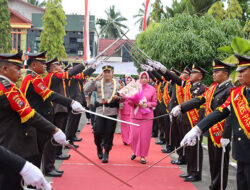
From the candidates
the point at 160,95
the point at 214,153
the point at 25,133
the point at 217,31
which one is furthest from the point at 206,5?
the point at 25,133

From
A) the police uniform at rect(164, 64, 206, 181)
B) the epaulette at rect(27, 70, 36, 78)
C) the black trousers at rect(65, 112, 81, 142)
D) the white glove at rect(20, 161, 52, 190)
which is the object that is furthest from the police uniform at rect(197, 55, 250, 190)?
the black trousers at rect(65, 112, 81, 142)

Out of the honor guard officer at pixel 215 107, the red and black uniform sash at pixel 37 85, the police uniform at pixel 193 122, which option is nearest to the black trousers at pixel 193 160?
the police uniform at pixel 193 122

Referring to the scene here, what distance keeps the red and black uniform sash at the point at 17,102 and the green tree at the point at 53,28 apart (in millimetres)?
35290

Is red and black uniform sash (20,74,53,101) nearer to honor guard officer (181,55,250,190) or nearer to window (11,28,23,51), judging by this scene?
honor guard officer (181,55,250,190)

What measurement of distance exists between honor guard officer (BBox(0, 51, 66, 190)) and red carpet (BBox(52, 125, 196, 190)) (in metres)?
2.39

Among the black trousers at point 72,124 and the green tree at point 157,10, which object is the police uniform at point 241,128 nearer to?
the black trousers at point 72,124

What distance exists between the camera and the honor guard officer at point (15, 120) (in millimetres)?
3518

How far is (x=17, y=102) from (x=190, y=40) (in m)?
11.8

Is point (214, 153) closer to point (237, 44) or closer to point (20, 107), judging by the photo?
point (20, 107)

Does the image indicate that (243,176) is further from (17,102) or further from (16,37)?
(16,37)

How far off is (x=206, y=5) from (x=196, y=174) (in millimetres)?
21090

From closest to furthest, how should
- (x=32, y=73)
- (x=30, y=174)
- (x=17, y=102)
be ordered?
(x=30, y=174)
(x=17, y=102)
(x=32, y=73)

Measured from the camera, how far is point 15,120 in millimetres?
3717

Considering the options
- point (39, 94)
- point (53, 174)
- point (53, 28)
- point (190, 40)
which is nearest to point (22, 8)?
point (53, 28)
